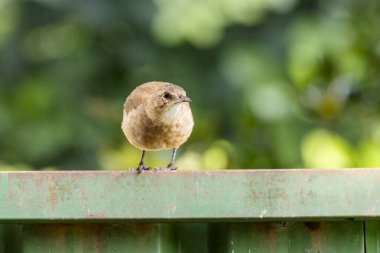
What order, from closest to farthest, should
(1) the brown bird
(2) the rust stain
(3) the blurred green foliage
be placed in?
(2) the rust stain → (1) the brown bird → (3) the blurred green foliage

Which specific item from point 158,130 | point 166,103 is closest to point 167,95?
point 166,103

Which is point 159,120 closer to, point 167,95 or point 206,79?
point 167,95

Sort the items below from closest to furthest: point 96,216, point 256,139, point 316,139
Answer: point 96,216 → point 316,139 → point 256,139

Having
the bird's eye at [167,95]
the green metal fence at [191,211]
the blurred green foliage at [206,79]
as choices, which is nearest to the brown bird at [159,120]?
the bird's eye at [167,95]

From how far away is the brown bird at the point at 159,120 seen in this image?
410 cm

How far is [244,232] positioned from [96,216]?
1.25ft

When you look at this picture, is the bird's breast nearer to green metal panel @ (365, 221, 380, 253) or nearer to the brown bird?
the brown bird

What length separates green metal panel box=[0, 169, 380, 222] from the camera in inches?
100

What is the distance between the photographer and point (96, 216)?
2539 millimetres

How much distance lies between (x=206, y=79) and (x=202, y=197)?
457cm

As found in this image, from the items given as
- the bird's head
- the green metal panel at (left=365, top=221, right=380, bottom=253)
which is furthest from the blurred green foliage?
the green metal panel at (left=365, top=221, right=380, bottom=253)

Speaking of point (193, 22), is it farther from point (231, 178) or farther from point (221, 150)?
point (231, 178)

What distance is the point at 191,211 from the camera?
2.55 m

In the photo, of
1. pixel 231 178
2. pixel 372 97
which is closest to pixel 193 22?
pixel 372 97
